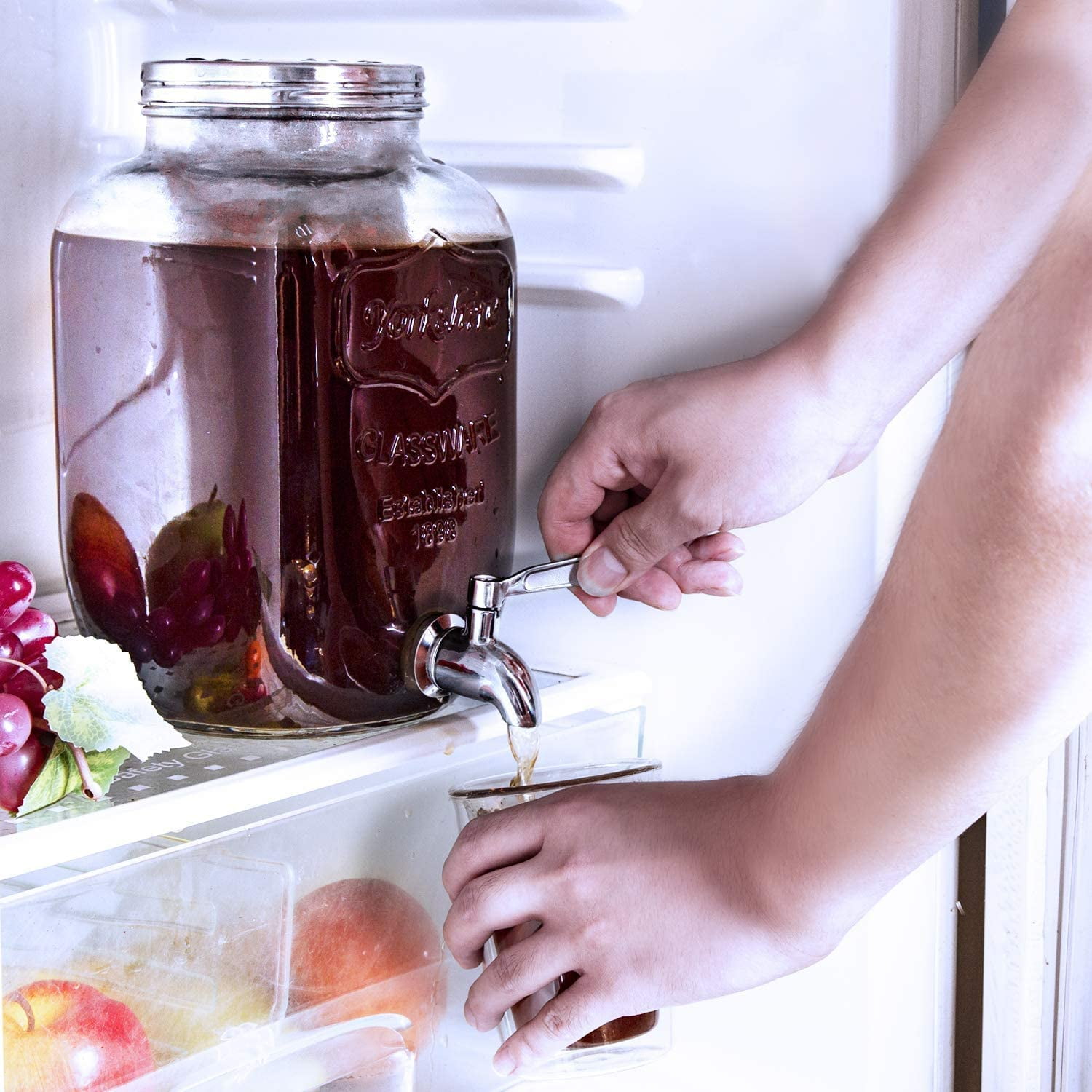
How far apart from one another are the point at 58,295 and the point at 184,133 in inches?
4.7

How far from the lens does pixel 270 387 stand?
797mm

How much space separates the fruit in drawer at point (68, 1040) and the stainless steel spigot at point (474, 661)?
25cm

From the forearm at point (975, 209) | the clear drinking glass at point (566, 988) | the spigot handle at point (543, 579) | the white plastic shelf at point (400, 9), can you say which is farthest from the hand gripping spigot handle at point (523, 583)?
the white plastic shelf at point (400, 9)

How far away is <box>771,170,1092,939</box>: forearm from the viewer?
0.59 meters

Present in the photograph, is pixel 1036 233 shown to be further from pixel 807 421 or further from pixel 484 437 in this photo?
pixel 484 437

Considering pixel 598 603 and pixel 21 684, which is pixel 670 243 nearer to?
pixel 598 603

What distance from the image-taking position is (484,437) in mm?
899

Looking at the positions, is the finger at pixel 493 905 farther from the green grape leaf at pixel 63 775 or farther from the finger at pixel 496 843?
the green grape leaf at pixel 63 775

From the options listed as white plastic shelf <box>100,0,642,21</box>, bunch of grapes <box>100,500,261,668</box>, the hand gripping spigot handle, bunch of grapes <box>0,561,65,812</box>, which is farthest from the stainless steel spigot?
white plastic shelf <box>100,0,642,21</box>

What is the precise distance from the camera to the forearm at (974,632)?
23.1 inches

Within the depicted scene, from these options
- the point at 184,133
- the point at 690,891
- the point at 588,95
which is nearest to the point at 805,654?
the point at 690,891

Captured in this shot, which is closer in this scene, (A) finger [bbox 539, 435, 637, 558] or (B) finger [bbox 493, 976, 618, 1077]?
(B) finger [bbox 493, 976, 618, 1077]

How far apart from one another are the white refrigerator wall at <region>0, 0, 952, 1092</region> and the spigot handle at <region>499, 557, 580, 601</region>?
68 mm

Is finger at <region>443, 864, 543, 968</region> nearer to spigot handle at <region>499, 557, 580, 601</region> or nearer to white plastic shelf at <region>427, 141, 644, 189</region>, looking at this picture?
spigot handle at <region>499, 557, 580, 601</region>
